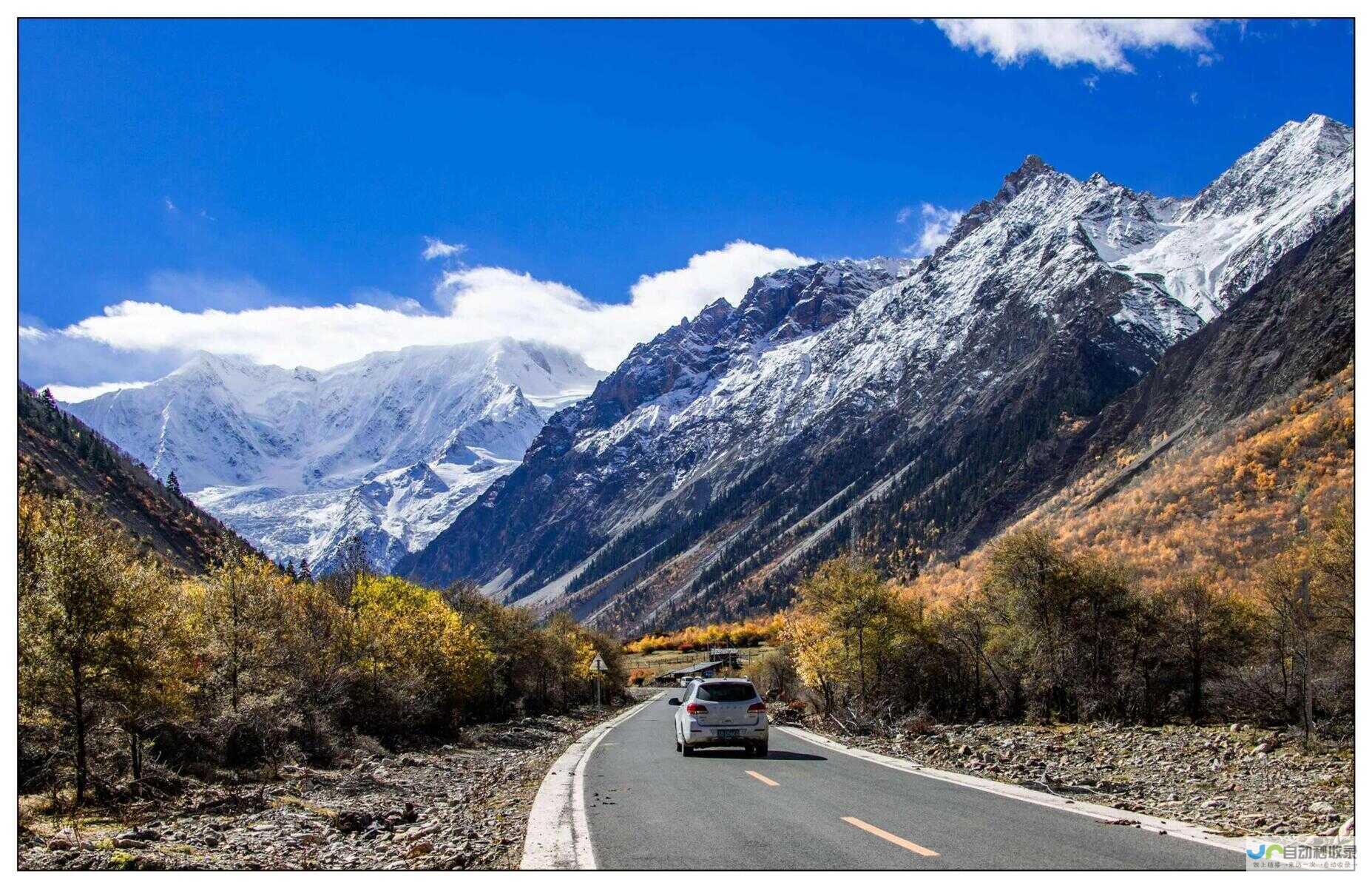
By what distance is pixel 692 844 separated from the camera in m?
10.8

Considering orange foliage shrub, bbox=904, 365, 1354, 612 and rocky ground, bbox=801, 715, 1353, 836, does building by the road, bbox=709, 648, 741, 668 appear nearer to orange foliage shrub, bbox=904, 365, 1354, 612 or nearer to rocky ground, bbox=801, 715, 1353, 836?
orange foliage shrub, bbox=904, 365, 1354, 612

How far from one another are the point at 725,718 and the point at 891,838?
1258 centimetres

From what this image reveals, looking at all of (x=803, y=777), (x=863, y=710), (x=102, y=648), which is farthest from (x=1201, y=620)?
(x=102, y=648)

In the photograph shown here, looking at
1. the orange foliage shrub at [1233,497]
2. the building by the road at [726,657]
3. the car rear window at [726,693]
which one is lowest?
the building by the road at [726,657]

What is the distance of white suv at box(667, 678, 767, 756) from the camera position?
74.6 ft

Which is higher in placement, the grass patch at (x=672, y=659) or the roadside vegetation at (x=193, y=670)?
the roadside vegetation at (x=193, y=670)

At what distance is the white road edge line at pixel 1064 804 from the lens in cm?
1046

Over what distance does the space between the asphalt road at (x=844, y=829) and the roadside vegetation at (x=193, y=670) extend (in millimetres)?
8904

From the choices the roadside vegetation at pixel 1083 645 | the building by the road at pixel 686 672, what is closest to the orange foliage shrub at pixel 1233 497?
the roadside vegetation at pixel 1083 645

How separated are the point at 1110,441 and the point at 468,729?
6557 inches

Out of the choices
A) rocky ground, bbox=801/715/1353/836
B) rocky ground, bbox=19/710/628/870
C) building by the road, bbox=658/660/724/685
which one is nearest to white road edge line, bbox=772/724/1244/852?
rocky ground, bbox=801/715/1353/836

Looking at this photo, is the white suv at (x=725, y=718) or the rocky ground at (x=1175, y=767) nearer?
the rocky ground at (x=1175, y=767)

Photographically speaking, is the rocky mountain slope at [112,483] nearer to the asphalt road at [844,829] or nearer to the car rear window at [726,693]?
the car rear window at [726,693]

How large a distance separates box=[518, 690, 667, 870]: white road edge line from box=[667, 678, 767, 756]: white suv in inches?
135
